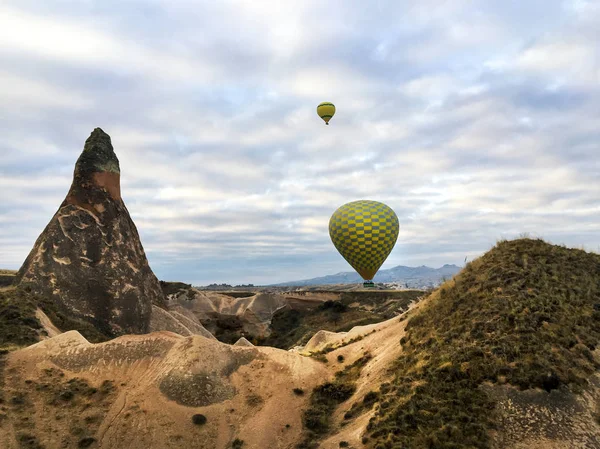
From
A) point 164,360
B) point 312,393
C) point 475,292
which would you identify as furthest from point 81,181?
point 475,292

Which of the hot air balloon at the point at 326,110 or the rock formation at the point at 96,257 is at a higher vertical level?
the hot air balloon at the point at 326,110

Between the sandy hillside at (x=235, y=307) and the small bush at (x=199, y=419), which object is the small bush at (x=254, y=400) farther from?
the sandy hillside at (x=235, y=307)

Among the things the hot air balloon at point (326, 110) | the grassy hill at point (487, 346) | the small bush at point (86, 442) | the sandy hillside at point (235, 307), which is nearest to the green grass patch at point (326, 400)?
the grassy hill at point (487, 346)

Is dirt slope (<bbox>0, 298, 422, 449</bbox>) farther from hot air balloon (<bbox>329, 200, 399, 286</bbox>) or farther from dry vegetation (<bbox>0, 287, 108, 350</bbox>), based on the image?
hot air balloon (<bbox>329, 200, 399, 286</bbox>)

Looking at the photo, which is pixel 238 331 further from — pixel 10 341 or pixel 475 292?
pixel 475 292

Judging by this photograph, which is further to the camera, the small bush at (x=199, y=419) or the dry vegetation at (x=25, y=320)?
the dry vegetation at (x=25, y=320)

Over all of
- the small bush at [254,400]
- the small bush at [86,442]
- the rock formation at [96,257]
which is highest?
the rock formation at [96,257]

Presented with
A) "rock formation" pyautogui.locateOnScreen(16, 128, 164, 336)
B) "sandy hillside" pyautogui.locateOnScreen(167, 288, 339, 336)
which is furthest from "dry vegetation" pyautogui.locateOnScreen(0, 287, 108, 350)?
"sandy hillside" pyautogui.locateOnScreen(167, 288, 339, 336)

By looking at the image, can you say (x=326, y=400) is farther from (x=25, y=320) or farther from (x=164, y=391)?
(x=25, y=320)

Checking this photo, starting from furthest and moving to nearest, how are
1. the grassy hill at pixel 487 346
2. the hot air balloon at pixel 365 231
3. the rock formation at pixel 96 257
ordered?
1. the hot air balloon at pixel 365 231
2. the rock formation at pixel 96 257
3. the grassy hill at pixel 487 346
